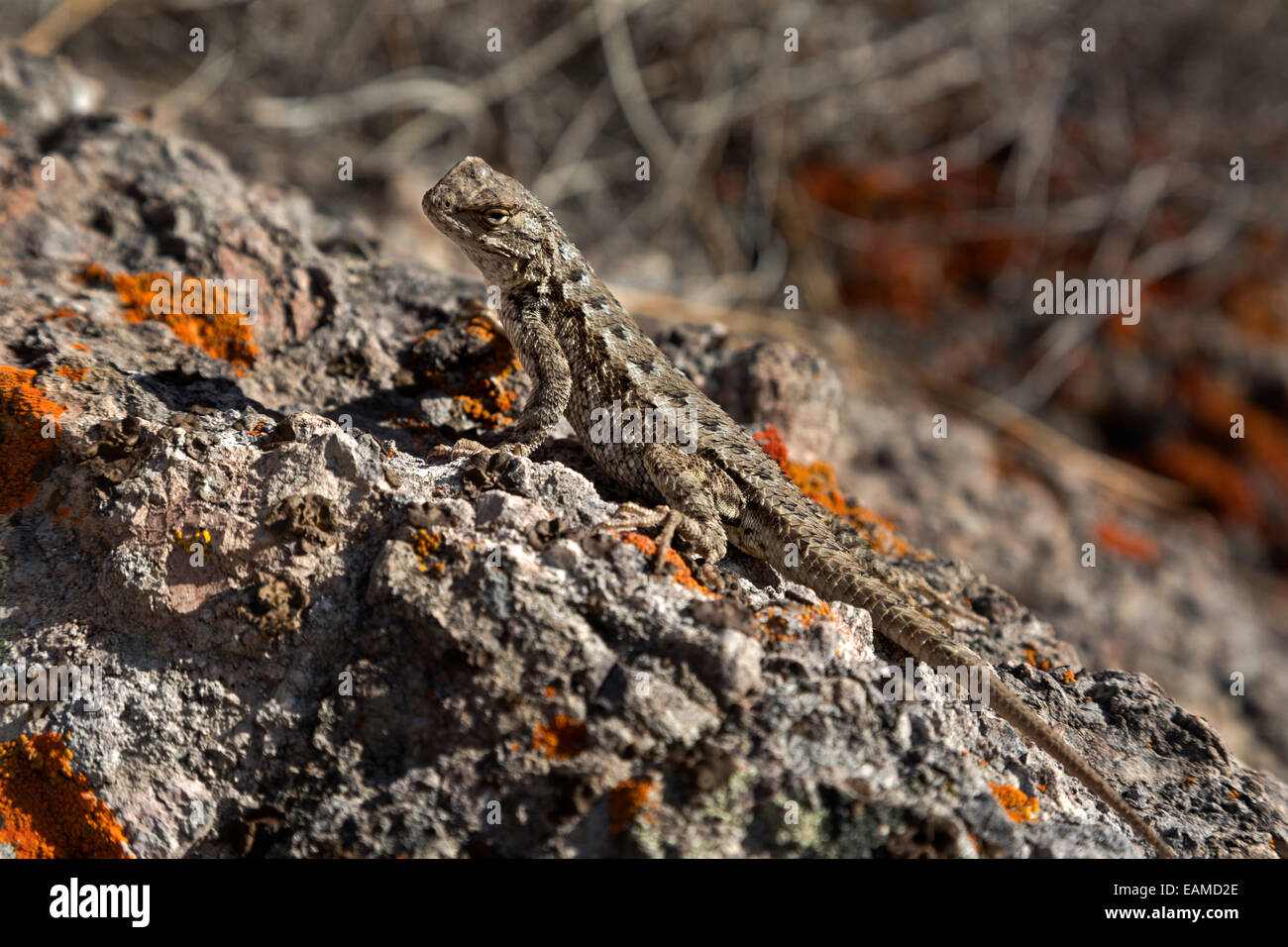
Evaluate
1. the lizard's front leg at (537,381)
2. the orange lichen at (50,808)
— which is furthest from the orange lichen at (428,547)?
the orange lichen at (50,808)

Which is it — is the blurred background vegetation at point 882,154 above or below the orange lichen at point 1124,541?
above

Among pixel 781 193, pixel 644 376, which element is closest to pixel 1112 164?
pixel 781 193

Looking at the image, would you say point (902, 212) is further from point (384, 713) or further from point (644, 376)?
point (384, 713)

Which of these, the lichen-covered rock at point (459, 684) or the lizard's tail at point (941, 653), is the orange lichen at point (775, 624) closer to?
the lichen-covered rock at point (459, 684)

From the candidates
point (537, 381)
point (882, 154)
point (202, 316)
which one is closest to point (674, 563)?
point (537, 381)

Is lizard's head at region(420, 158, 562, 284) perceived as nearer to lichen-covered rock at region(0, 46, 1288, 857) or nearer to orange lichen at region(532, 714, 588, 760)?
lichen-covered rock at region(0, 46, 1288, 857)

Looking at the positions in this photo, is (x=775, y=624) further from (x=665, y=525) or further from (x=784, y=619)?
(x=665, y=525)
